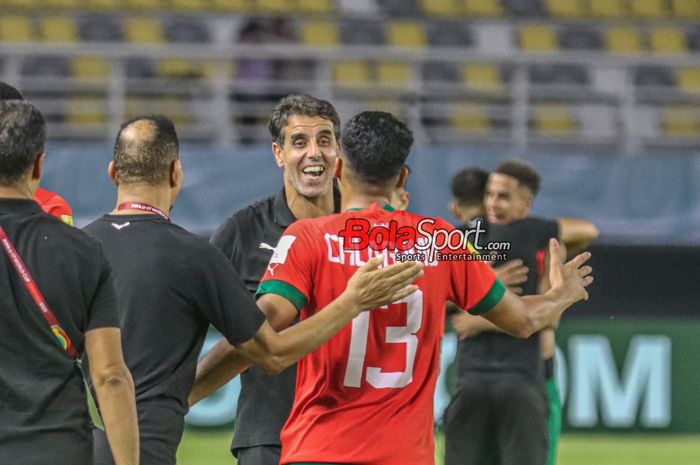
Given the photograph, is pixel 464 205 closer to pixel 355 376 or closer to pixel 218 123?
pixel 355 376

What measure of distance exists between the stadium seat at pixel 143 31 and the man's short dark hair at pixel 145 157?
37.1ft

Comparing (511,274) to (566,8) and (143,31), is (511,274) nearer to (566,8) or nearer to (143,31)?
(143,31)

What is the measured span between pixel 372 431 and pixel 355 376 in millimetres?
194

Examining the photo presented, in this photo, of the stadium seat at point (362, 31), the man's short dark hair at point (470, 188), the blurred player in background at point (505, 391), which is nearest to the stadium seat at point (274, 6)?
the stadium seat at point (362, 31)

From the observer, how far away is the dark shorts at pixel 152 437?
440 cm

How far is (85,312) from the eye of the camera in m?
3.90

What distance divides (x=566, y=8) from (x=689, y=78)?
1780 mm

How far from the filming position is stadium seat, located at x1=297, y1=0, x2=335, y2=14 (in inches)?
636

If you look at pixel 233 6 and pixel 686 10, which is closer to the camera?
pixel 233 6

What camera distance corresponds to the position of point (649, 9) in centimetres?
1686

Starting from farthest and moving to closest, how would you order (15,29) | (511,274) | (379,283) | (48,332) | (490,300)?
1. (15,29)
2. (511,274)
3. (490,300)
4. (379,283)
5. (48,332)

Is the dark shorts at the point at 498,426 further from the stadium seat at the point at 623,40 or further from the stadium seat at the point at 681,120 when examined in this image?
the stadium seat at the point at 623,40

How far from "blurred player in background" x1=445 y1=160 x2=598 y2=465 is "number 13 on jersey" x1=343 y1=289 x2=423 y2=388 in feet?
7.59

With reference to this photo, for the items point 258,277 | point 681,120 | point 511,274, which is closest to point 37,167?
point 258,277
